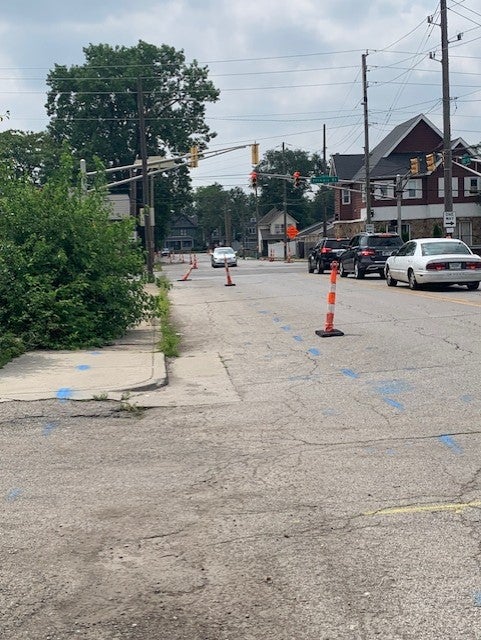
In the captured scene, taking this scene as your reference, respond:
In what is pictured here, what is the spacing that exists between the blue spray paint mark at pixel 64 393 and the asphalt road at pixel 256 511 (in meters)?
0.31

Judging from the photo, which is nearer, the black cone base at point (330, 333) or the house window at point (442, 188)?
the black cone base at point (330, 333)

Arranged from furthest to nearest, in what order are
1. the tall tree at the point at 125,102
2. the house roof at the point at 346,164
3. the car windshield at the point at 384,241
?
the house roof at the point at 346,164 < the tall tree at the point at 125,102 < the car windshield at the point at 384,241

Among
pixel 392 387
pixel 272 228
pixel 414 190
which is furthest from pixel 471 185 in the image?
pixel 392 387

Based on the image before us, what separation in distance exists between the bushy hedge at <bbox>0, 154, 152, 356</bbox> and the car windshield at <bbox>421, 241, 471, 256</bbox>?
10.7 meters

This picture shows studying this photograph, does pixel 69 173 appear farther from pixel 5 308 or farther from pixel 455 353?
pixel 455 353

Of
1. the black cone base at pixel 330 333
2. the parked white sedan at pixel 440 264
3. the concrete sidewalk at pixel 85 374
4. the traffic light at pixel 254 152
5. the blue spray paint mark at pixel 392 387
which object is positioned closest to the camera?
the blue spray paint mark at pixel 392 387

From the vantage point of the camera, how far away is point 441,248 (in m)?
23.8

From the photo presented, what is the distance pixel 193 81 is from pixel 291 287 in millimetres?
47152

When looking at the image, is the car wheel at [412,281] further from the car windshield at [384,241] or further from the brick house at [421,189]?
the brick house at [421,189]

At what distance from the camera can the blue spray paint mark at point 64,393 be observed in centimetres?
944

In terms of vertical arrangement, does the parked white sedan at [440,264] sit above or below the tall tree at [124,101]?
below

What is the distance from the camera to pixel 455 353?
12.0m

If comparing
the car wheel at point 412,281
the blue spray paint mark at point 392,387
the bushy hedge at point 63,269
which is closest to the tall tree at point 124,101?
the car wheel at point 412,281

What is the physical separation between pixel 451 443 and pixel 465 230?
69.6 metres
